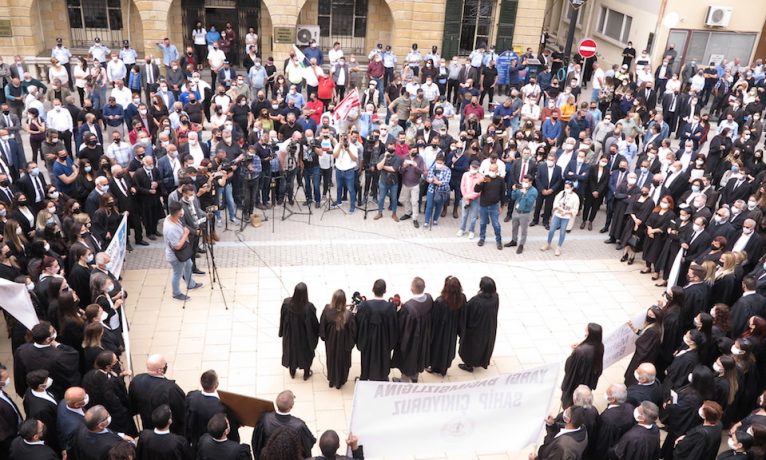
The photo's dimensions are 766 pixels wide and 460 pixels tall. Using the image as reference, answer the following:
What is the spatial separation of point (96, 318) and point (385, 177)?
7.23 m

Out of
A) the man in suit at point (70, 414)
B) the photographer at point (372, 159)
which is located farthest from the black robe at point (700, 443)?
the photographer at point (372, 159)

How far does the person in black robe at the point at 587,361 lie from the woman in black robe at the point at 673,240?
440cm

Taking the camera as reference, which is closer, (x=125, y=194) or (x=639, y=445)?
(x=639, y=445)

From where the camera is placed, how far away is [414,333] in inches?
337

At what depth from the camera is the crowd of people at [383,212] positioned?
6.68 metres

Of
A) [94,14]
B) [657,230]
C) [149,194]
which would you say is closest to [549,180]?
[657,230]

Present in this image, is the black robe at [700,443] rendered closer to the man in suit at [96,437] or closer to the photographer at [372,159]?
the man in suit at [96,437]

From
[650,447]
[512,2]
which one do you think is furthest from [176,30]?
[650,447]

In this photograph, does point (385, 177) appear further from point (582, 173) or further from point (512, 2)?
point (512, 2)

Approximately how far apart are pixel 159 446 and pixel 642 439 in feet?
14.9

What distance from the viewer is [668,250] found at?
11.9 m

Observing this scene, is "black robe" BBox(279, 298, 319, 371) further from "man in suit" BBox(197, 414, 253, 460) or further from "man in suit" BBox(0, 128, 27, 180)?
"man in suit" BBox(0, 128, 27, 180)

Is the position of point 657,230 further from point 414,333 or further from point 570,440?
point 570,440

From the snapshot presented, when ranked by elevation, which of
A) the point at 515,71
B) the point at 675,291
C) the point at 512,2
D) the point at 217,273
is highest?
the point at 512,2
